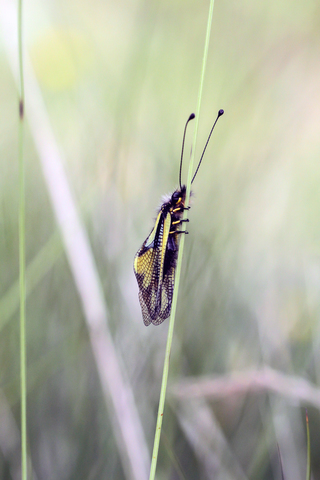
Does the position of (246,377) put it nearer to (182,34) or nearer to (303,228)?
(303,228)

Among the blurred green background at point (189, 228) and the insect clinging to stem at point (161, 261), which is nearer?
the insect clinging to stem at point (161, 261)

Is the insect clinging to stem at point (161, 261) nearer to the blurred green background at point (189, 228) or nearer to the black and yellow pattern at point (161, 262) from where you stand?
the black and yellow pattern at point (161, 262)

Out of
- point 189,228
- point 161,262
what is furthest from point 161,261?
point 189,228

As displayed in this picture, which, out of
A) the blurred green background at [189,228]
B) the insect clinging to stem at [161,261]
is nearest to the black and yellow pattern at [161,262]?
the insect clinging to stem at [161,261]

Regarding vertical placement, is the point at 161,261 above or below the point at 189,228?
below

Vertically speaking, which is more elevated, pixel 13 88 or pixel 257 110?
pixel 13 88

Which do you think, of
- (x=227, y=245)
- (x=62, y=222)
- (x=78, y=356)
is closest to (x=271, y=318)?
(x=227, y=245)

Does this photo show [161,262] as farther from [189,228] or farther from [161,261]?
[189,228]
